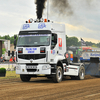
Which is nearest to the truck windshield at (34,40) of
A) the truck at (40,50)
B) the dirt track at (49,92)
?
the truck at (40,50)

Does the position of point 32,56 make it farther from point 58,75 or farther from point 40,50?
point 58,75

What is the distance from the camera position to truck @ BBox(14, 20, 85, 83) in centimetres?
1453

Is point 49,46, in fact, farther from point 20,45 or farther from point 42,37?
point 20,45

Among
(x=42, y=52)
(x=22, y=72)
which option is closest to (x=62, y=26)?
(x=42, y=52)

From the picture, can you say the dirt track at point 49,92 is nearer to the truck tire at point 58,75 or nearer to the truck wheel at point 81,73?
the truck tire at point 58,75

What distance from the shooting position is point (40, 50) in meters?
14.5

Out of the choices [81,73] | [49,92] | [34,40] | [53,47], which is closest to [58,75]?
[53,47]

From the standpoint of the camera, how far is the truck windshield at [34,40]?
14.6 metres

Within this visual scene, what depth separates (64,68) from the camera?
52.9 feet

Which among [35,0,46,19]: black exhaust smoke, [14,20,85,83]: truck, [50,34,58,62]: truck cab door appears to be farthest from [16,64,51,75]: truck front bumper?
[35,0,46,19]: black exhaust smoke

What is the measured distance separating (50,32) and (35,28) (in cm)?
103

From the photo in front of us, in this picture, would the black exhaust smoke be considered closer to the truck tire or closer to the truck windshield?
the truck windshield

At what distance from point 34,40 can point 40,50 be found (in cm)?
77

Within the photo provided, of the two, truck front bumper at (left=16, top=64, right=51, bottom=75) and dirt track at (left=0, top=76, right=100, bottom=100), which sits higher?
truck front bumper at (left=16, top=64, right=51, bottom=75)
